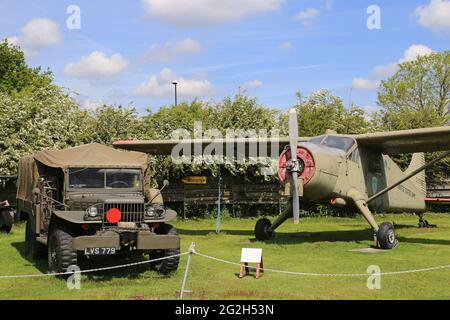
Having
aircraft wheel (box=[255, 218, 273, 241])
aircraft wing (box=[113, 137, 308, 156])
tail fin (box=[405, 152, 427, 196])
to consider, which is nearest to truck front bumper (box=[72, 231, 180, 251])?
aircraft wheel (box=[255, 218, 273, 241])

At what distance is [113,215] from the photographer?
9789 millimetres

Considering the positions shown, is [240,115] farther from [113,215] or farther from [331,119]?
[113,215]

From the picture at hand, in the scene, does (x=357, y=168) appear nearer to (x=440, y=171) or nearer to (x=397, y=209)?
(x=397, y=209)

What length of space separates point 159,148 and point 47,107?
7330mm

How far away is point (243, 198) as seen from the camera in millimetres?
24047

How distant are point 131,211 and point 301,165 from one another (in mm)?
5276

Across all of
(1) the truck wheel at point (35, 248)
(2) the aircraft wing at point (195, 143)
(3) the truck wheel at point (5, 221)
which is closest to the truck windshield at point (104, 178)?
(1) the truck wheel at point (35, 248)

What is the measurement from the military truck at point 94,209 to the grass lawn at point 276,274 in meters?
0.55

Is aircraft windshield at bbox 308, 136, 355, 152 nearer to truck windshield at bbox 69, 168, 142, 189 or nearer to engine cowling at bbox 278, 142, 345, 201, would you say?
engine cowling at bbox 278, 142, 345, 201

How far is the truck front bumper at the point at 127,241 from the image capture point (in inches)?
362

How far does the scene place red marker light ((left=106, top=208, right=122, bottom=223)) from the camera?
9761mm

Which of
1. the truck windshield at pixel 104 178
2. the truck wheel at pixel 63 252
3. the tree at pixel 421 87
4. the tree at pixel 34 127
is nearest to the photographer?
→ the truck wheel at pixel 63 252

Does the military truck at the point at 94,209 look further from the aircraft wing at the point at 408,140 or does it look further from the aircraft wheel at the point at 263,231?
the aircraft wing at the point at 408,140
